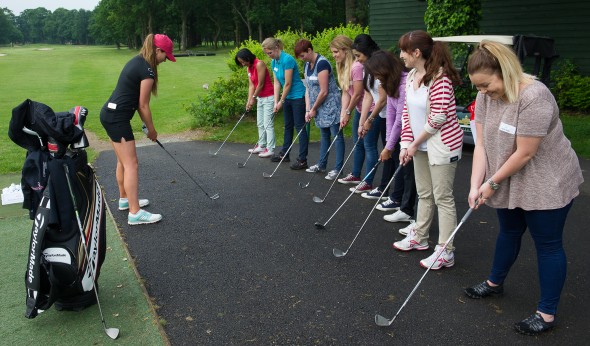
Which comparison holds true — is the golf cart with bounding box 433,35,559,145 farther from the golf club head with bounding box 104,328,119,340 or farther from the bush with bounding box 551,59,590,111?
the golf club head with bounding box 104,328,119,340

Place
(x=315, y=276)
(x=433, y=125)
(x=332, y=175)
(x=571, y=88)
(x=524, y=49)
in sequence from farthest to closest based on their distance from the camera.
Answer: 1. (x=571, y=88)
2. (x=524, y=49)
3. (x=332, y=175)
4. (x=315, y=276)
5. (x=433, y=125)

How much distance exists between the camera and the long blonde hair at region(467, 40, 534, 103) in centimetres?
275

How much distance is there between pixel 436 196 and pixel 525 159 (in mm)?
1185

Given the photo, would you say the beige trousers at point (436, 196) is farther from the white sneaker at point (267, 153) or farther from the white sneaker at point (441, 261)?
the white sneaker at point (267, 153)

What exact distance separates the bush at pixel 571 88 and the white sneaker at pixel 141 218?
9.21 meters

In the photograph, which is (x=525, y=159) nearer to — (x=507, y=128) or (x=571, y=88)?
(x=507, y=128)

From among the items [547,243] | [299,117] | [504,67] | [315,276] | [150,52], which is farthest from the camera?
[299,117]

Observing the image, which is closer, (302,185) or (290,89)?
(302,185)

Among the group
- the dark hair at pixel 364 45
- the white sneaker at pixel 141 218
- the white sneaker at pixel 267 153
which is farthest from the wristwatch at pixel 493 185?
the white sneaker at pixel 267 153

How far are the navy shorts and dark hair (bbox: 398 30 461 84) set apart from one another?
8.81 feet

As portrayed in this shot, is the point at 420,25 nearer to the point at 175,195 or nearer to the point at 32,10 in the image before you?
the point at 175,195

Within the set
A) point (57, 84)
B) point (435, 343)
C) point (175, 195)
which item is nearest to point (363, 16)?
point (57, 84)

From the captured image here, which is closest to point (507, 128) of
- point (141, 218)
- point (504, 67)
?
point (504, 67)

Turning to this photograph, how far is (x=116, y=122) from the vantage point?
4762mm
